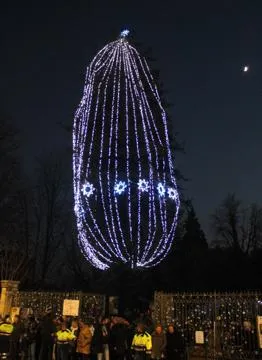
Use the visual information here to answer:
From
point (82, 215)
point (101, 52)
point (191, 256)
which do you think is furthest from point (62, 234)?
point (101, 52)

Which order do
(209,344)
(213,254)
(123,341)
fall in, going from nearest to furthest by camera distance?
(123,341) < (209,344) < (213,254)

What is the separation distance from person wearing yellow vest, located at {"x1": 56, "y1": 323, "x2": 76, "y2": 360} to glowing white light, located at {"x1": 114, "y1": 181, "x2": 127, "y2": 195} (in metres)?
9.00

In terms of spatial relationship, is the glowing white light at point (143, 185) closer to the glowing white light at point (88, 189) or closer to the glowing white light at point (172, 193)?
the glowing white light at point (172, 193)

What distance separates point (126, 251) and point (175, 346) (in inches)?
327

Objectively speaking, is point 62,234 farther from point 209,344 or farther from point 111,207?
point 209,344

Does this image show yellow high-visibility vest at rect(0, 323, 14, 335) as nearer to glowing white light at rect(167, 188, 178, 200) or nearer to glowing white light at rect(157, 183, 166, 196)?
glowing white light at rect(157, 183, 166, 196)

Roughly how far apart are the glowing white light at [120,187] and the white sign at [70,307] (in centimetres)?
637

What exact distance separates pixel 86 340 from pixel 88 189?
30.9 ft

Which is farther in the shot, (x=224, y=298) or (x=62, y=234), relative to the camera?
(x=62, y=234)

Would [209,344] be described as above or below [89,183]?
below

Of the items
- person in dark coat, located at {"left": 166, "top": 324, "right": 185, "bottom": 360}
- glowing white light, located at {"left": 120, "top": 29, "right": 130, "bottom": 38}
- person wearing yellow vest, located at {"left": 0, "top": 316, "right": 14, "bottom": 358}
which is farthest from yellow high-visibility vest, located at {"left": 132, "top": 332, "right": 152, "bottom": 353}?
glowing white light, located at {"left": 120, "top": 29, "right": 130, "bottom": 38}

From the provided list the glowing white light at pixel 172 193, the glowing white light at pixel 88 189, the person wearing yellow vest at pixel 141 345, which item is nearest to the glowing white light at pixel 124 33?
the glowing white light at pixel 88 189

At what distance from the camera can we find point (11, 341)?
1307cm

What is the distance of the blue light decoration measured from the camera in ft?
71.8
